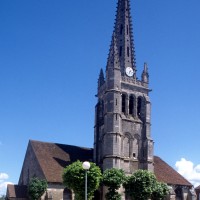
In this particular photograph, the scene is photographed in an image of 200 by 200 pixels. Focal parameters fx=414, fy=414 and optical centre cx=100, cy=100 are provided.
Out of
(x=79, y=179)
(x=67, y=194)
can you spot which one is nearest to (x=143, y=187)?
(x=79, y=179)

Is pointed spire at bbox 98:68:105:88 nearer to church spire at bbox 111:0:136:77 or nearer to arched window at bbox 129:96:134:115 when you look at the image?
church spire at bbox 111:0:136:77

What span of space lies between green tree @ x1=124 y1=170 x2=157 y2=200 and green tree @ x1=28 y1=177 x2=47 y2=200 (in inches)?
468

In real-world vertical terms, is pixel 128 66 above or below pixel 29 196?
above

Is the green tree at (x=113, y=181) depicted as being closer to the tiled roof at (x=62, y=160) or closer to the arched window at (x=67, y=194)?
the arched window at (x=67, y=194)

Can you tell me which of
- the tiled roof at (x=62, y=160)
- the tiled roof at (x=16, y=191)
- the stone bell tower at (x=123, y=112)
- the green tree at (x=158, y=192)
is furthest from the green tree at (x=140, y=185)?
the tiled roof at (x=16, y=191)

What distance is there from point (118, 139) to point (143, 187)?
32.7 feet

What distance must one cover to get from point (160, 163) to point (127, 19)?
90.3 feet

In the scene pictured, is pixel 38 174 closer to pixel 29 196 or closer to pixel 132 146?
pixel 29 196

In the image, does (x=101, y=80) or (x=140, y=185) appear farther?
(x=101, y=80)

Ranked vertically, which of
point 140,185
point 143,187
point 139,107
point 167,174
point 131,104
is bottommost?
point 143,187

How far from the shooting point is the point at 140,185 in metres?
59.1

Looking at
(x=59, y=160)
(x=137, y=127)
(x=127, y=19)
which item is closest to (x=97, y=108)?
(x=137, y=127)

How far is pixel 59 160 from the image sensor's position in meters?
65.9

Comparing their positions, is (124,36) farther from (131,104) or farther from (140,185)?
(140,185)
